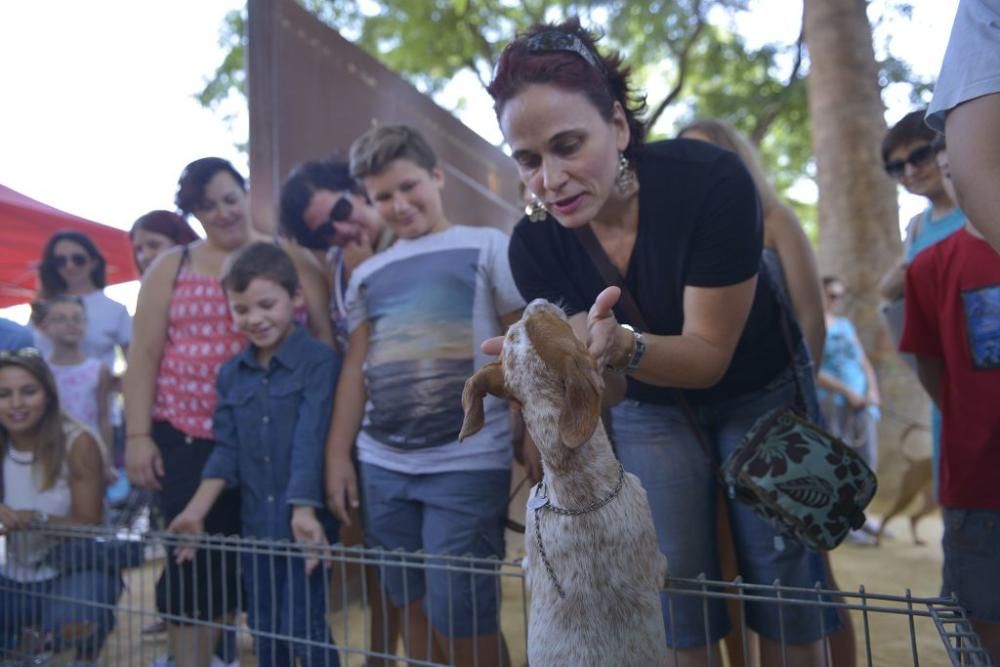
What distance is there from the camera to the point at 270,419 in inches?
123

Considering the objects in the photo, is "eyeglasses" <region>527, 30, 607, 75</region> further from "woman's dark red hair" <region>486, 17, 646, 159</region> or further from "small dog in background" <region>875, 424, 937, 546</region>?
"small dog in background" <region>875, 424, 937, 546</region>

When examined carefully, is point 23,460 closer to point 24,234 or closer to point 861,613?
point 24,234

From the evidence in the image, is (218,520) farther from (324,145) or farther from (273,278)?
(324,145)

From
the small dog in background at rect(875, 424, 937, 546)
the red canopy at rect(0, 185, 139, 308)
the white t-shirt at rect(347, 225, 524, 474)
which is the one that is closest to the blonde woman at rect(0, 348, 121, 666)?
the red canopy at rect(0, 185, 139, 308)

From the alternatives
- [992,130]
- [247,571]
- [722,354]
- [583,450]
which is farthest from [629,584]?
[247,571]

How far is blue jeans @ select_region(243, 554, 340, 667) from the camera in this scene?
101 inches

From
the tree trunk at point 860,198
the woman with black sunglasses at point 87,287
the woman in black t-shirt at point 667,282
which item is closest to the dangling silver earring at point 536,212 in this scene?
the woman in black t-shirt at point 667,282

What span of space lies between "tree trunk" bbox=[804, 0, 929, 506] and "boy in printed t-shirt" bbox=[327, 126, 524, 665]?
7.09 meters

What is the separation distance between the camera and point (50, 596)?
106 inches

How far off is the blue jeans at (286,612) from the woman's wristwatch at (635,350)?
4.30 feet

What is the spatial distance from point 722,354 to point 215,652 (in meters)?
2.20

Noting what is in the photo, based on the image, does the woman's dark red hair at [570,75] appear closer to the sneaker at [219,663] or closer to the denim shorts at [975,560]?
the denim shorts at [975,560]

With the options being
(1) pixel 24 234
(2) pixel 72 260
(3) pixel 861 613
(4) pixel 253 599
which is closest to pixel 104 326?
(2) pixel 72 260

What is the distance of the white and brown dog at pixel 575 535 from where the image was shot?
65.9 inches
